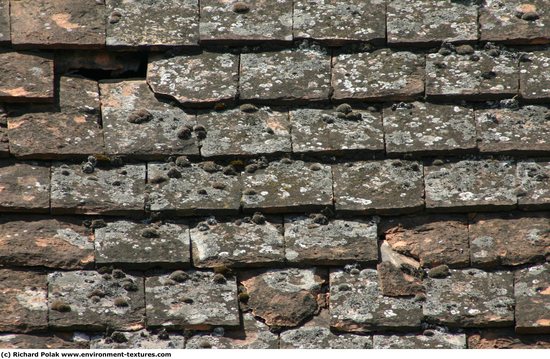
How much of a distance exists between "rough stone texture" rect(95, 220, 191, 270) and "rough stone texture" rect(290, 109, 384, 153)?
688mm

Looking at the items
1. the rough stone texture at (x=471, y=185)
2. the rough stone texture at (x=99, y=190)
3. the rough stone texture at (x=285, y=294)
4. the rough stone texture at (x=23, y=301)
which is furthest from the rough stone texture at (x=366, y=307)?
the rough stone texture at (x=23, y=301)

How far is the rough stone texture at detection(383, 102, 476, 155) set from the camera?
5.62m

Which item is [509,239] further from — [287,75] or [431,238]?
[287,75]

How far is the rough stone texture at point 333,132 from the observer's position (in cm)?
561

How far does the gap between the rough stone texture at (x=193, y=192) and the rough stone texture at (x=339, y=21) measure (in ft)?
2.84

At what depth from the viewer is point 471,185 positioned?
18.1 feet

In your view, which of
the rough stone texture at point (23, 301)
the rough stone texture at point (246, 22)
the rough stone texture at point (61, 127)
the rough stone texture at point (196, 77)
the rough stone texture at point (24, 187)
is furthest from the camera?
the rough stone texture at point (246, 22)

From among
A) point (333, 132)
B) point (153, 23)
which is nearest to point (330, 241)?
point (333, 132)

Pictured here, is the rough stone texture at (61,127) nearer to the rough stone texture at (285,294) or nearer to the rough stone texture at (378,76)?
the rough stone texture at (285,294)

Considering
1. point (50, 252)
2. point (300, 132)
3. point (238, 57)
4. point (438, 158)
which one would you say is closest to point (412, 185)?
point (438, 158)

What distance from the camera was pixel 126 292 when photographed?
16.9 feet

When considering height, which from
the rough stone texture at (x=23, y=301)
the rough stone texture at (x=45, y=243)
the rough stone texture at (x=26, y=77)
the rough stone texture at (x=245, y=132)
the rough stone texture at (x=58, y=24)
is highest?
the rough stone texture at (x=58, y=24)

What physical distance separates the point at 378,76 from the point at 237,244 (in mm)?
1114

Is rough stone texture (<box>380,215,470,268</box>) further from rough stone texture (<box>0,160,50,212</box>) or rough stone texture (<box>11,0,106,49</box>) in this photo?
rough stone texture (<box>11,0,106,49</box>)
